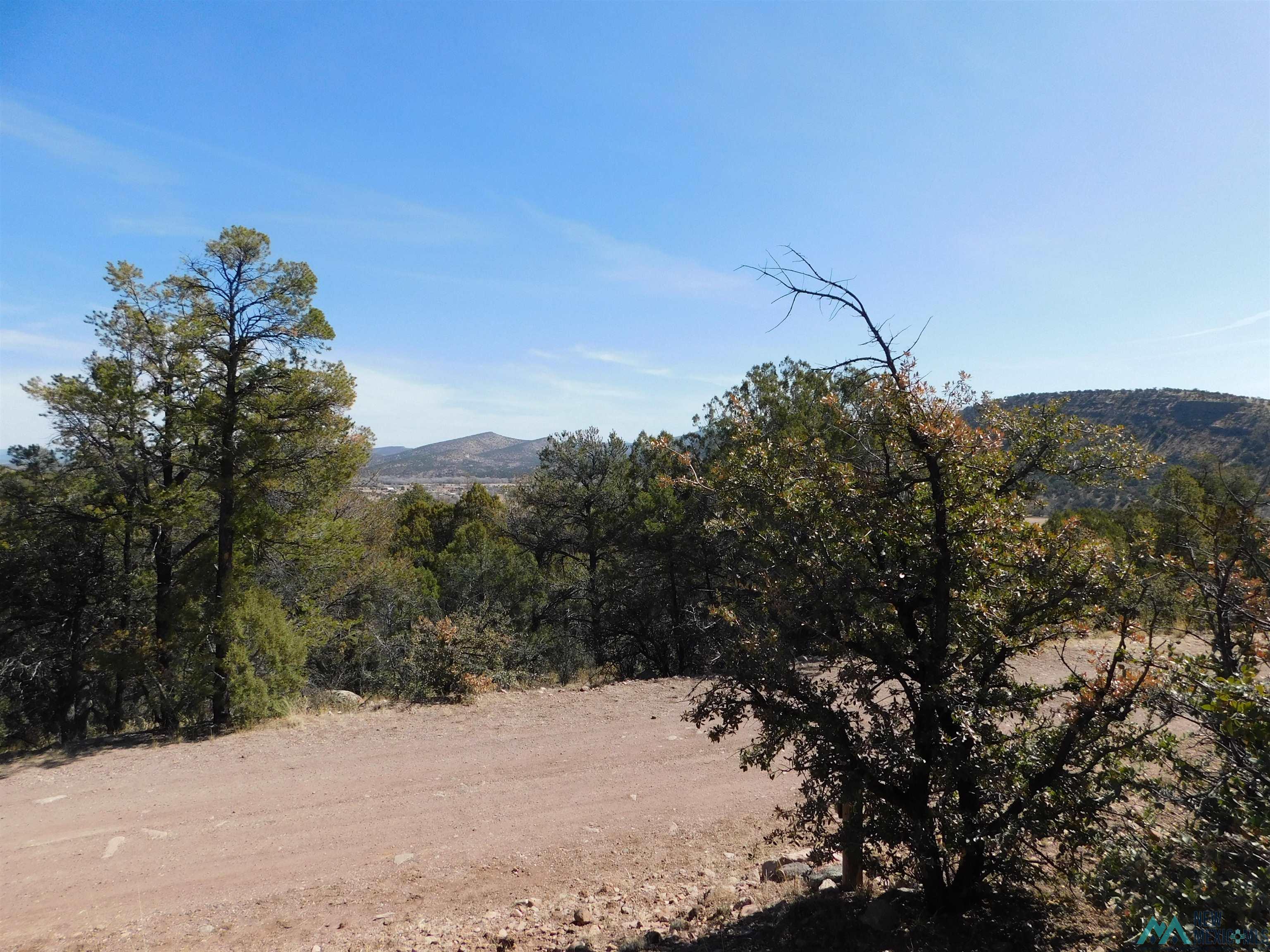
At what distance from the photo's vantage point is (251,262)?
461 inches

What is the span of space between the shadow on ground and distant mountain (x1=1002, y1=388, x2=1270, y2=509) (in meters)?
28.5

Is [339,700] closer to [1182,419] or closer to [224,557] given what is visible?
[224,557]

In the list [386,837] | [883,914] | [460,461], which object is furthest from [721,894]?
[460,461]

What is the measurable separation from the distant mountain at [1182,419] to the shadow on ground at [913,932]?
93.5 feet

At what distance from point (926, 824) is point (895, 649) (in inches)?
41.7

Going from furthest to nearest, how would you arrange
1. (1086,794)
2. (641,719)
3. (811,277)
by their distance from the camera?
(641,719) → (811,277) → (1086,794)

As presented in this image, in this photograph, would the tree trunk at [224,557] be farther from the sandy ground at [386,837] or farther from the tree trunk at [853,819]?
the tree trunk at [853,819]

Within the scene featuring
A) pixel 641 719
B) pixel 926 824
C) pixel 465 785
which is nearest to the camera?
pixel 926 824

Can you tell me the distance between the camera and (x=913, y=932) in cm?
451

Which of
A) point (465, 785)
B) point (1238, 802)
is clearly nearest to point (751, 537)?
point (1238, 802)

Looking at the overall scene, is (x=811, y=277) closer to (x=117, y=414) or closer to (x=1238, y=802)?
(x=1238, y=802)

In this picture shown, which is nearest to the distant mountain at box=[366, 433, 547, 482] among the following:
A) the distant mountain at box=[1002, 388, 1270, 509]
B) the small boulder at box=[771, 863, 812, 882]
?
the distant mountain at box=[1002, 388, 1270, 509]

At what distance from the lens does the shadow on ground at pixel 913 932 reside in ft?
14.2

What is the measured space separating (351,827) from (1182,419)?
5880cm
